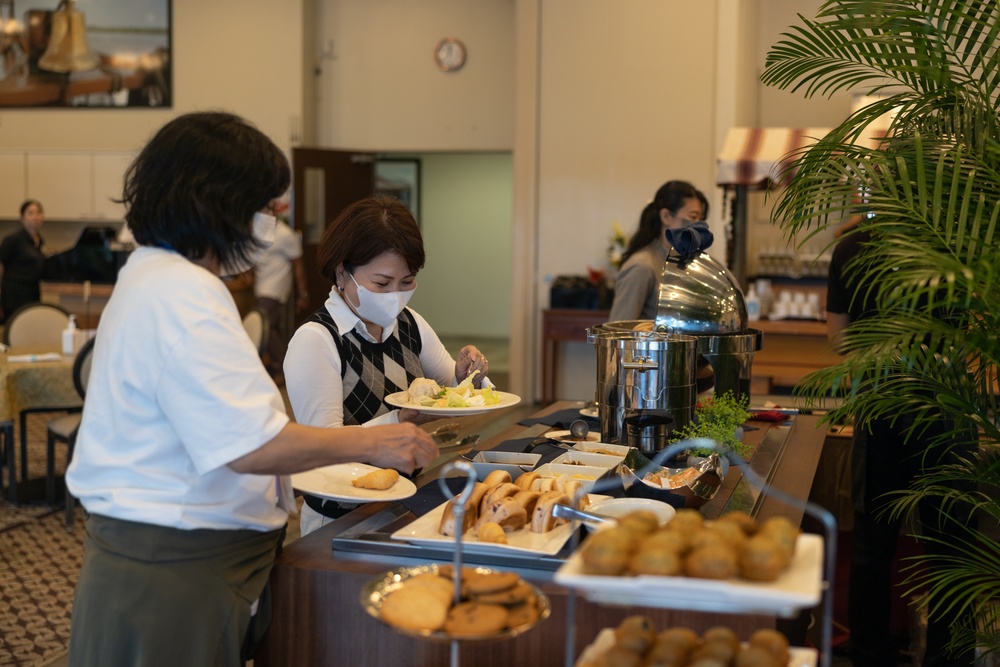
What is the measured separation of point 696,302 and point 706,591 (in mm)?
Answer: 1907

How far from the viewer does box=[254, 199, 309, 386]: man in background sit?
9219mm

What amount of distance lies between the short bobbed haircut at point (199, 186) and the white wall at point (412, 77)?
832cm

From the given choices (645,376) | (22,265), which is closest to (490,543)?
(645,376)

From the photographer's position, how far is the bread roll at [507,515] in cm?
185

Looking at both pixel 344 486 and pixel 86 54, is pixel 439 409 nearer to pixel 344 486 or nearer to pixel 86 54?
pixel 344 486

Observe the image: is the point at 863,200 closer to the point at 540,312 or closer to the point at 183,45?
the point at 540,312

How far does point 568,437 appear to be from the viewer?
284cm

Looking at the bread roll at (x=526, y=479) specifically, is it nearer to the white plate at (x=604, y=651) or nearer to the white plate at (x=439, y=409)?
the white plate at (x=439, y=409)

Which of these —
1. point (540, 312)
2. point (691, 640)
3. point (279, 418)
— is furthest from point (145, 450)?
point (540, 312)

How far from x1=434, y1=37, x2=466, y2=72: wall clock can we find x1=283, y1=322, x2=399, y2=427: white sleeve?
26.1 feet

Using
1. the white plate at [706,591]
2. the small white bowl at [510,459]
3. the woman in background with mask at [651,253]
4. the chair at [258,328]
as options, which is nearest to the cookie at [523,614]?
the white plate at [706,591]

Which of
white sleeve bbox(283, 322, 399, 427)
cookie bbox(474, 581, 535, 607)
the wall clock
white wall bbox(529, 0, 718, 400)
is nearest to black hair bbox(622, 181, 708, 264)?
white sleeve bbox(283, 322, 399, 427)

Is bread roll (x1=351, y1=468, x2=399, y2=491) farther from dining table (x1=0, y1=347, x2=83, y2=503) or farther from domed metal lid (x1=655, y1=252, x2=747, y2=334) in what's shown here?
dining table (x1=0, y1=347, x2=83, y2=503)

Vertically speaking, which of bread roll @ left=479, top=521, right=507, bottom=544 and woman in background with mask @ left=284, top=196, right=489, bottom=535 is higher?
woman in background with mask @ left=284, top=196, right=489, bottom=535
